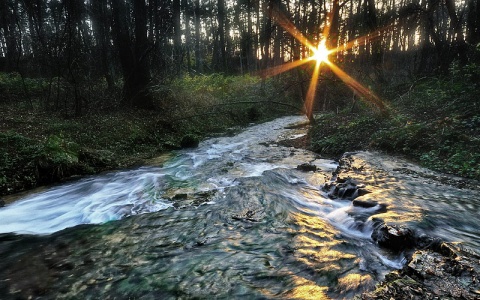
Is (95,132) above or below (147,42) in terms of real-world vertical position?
below

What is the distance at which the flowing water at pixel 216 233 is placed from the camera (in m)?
3.62

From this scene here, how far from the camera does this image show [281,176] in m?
8.14

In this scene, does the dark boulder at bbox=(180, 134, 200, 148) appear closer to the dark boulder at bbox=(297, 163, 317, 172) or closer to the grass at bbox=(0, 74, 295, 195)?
the grass at bbox=(0, 74, 295, 195)

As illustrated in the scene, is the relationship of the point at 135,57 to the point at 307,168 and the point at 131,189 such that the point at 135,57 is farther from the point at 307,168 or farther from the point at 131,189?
the point at 307,168

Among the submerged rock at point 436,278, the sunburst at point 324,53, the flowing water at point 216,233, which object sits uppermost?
the sunburst at point 324,53

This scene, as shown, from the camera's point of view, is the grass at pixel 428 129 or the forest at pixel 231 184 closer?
the forest at pixel 231 184

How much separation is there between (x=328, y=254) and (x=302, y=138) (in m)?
9.85

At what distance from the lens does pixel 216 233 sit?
4.93 metres

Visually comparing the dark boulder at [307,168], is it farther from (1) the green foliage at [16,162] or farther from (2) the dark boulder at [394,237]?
(1) the green foliage at [16,162]

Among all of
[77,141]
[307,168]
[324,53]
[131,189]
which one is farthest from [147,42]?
[307,168]

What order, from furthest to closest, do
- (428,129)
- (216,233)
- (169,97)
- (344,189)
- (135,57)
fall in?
1. (169,97)
2. (135,57)
3. (428,129)
4. (344,189)
5. (216,233)

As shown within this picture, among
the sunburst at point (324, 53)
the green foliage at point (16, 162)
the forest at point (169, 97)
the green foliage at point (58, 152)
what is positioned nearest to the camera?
the green foliage at point (16, 162)

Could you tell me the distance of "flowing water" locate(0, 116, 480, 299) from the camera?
11.9ft

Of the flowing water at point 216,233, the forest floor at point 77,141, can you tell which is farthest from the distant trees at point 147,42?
the flowing water at point 216,233
